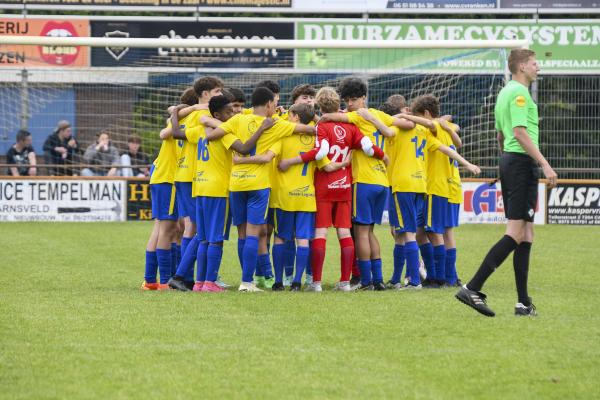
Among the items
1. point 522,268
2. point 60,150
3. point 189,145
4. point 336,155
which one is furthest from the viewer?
point 60,150

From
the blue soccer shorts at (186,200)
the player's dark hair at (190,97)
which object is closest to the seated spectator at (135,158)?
the player's dark hair at (190,97)

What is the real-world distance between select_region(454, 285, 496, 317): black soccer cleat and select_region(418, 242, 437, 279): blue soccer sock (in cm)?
296

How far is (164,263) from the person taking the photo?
1167 cm

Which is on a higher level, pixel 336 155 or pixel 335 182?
pixel 336 155

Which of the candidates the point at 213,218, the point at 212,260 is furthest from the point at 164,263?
the point at 213,218

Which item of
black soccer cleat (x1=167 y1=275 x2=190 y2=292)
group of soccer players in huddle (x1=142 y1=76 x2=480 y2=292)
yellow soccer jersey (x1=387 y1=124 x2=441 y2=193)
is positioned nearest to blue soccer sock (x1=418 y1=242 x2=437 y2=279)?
group of soccer players in huddle (x1=142 y1=76 x2=480 y2=292)

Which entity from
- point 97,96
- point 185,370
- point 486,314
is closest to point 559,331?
point 486,314

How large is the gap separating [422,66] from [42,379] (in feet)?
53.1

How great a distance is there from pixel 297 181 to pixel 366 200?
70 centimetres

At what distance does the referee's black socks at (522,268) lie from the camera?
9.08 metres

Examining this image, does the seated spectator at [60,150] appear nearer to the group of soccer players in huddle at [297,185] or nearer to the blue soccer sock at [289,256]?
the group of soccer players in huddle at [297,185]

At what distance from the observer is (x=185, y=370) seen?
22.4 ft

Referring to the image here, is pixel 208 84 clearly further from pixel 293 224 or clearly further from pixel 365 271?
pixel 365 271

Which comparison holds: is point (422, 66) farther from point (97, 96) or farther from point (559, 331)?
point (559, 331)
